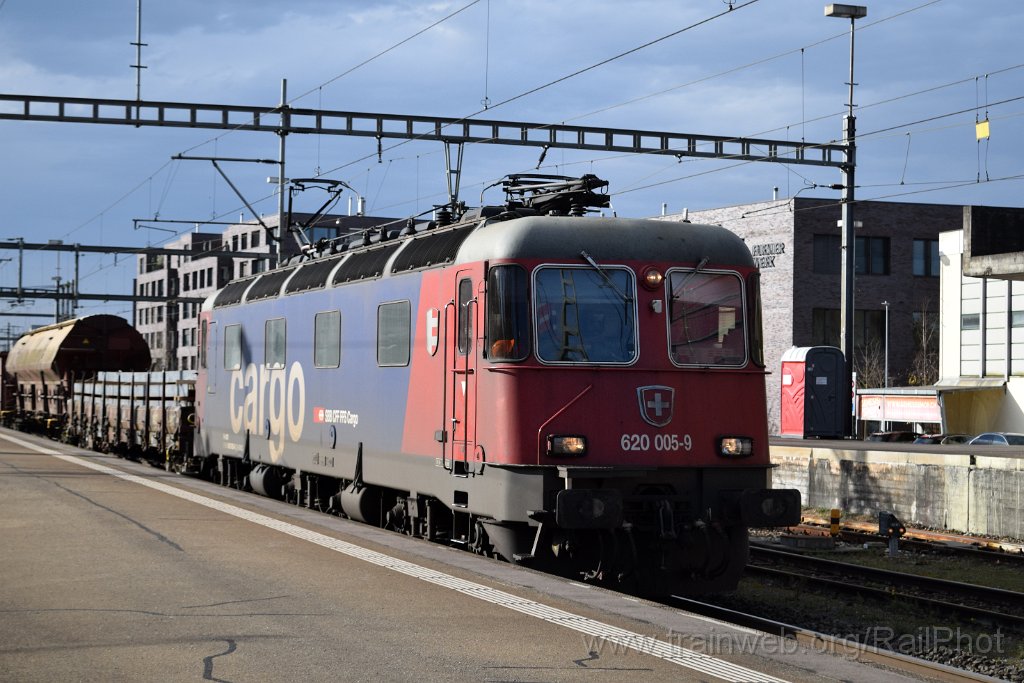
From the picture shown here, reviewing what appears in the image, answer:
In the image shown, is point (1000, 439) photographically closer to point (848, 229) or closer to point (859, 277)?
point (848, 229)

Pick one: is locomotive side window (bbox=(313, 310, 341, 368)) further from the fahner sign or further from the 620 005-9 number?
the fahner sign

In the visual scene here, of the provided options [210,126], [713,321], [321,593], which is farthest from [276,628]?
[210,126]

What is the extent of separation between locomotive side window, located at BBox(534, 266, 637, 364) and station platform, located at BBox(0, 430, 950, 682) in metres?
2.09

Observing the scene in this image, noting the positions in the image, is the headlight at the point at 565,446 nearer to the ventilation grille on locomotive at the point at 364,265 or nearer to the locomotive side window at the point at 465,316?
the locomotive side window at the point at 465,316

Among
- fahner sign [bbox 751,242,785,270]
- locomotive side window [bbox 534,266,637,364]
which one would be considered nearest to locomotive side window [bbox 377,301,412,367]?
locomotive side window [bbox 534,266,637,364]

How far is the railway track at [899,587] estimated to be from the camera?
11797mm

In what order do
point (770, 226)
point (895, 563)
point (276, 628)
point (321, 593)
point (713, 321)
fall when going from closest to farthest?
point (276, 628) → point (321, 593) → point (713, 321) → point (895, 563) → point (770, 226)

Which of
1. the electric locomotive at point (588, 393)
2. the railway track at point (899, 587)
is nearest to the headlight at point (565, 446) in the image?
the electric locomotive at point (588, 393)

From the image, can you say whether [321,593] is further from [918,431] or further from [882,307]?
[882,307]

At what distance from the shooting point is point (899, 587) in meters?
13.5

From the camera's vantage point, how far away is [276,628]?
8.46 meters

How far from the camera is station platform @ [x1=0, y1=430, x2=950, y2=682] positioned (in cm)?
744

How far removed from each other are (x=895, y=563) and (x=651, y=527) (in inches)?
220

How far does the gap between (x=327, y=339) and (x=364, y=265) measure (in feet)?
4.67
